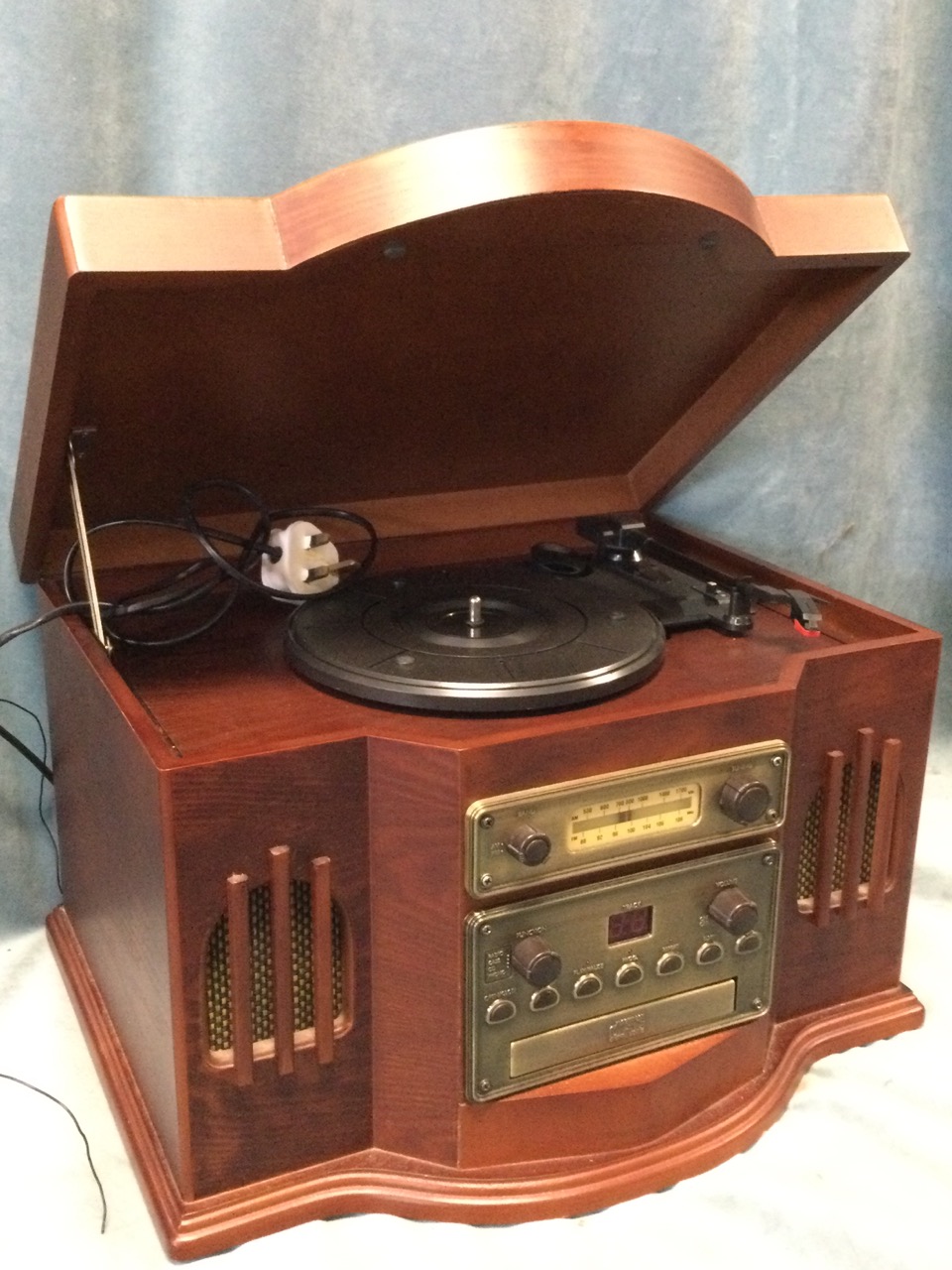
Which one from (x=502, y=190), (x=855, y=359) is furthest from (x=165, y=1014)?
(x=855, y=359)

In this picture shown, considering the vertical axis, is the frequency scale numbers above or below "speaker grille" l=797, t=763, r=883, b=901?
above

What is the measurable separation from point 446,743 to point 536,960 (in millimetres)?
172

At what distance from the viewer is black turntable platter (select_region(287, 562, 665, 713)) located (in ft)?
2.98

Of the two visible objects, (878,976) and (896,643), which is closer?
(896,643)

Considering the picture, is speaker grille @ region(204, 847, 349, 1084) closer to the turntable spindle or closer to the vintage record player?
the vintage record player

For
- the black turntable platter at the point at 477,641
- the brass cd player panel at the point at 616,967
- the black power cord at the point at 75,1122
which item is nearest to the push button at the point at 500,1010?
the brass cd player panel at the point at 616,967

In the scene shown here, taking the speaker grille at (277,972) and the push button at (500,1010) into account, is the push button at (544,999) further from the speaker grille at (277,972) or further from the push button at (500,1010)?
the speaker grille at (277,972)

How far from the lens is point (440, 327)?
3.40ft

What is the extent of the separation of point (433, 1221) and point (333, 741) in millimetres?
371

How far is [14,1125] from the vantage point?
1.03m

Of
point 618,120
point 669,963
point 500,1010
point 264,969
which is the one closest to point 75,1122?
point 264,969

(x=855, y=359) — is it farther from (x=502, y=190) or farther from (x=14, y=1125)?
(x=14, y=1125)

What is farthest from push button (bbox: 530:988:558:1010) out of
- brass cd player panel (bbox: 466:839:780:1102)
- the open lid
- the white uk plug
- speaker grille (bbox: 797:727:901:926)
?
the open lid

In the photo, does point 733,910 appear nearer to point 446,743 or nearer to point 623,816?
point 623,816
